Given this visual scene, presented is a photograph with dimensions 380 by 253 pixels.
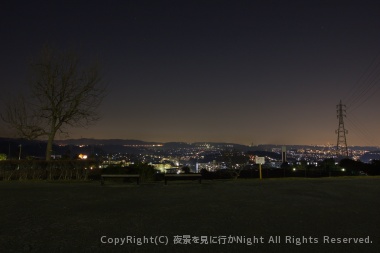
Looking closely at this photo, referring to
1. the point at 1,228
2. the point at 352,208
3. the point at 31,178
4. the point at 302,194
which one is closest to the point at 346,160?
the point at 302,194

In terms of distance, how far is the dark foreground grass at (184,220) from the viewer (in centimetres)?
588

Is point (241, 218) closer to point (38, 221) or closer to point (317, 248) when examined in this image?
point (317, 248)

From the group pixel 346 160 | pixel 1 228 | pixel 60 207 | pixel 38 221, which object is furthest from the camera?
pixel 346 160

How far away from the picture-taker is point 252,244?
598cm

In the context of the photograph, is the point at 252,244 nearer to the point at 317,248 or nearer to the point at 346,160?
the point at 317,248

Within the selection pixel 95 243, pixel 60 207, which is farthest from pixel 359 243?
pixel 60 207

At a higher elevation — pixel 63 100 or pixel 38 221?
pixel 63 100

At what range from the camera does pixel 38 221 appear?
757 centimetres

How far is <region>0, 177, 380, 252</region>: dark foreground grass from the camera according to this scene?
5879mm

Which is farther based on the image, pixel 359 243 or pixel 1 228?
pixel 1 228

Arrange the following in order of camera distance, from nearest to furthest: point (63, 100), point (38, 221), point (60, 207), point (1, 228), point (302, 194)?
1. point (1, 228)
2. point (38, 221)
3. point (60, 207)
4. point (302, 194)
5. point (63, 100)

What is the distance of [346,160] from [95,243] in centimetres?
3533

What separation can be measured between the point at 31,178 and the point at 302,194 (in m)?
13.9

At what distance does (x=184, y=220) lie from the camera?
7.72 m
